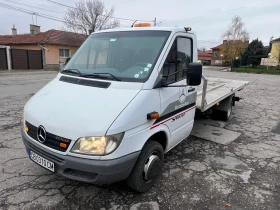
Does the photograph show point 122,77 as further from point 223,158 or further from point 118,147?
point 223,158

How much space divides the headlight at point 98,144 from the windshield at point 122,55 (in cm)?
89

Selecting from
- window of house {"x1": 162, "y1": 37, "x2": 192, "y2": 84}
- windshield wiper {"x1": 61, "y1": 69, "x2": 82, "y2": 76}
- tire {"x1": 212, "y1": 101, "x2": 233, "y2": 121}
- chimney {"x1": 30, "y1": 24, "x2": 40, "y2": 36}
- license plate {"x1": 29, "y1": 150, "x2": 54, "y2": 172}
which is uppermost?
chimney {"x1": 30, "y1": 24, "x2": 40, "y2": 36}

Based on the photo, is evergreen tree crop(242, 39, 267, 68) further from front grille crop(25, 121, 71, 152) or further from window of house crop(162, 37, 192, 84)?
front grille crop(25, 121, 71, 152)

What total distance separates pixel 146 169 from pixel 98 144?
87 cm

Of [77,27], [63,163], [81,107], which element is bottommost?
[63,163]

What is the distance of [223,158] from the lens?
429 cm

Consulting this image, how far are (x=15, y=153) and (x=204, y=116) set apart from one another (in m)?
5.12

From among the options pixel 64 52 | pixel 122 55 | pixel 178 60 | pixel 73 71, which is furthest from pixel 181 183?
pixel 64 52

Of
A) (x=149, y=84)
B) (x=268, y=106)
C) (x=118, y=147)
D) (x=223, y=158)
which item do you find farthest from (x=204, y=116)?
(x=118, y=147)

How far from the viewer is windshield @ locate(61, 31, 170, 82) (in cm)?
308

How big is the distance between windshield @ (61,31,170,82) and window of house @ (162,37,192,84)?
0.64 ft

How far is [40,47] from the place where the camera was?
1083 inches

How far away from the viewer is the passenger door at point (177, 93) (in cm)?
314

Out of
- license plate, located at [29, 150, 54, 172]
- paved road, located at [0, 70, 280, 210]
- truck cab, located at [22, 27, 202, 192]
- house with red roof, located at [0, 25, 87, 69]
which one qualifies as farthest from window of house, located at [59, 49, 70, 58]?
license plate, located at [29, 150, 54, 172]
